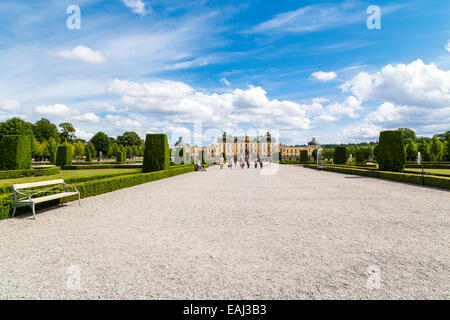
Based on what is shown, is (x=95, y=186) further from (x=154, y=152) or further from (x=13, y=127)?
(x=13, y=127)

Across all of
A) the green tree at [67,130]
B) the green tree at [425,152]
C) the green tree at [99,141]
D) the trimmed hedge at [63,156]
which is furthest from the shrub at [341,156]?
the green tree at [67,130]

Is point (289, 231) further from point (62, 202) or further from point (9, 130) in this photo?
point (9, 130)

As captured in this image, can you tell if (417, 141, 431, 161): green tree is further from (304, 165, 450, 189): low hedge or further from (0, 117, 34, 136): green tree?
(0, 117, 34, 136): green tree

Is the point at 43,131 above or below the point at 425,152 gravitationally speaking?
above

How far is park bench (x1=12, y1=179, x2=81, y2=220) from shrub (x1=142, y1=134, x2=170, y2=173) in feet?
28.5

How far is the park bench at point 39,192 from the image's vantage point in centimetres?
585

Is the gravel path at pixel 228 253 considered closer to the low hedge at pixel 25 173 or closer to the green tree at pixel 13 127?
the low hedge at pixel 25 173

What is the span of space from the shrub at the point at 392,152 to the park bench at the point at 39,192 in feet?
53.4

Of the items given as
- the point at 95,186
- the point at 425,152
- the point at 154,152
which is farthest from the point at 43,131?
the point at 425,152

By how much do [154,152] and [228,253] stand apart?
46.4ft

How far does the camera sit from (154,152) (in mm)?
16922

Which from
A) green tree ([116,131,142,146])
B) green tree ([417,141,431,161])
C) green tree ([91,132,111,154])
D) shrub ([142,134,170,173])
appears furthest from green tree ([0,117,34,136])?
green tree ([417,141,431,161])

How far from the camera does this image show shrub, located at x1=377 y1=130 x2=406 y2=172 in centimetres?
1573
